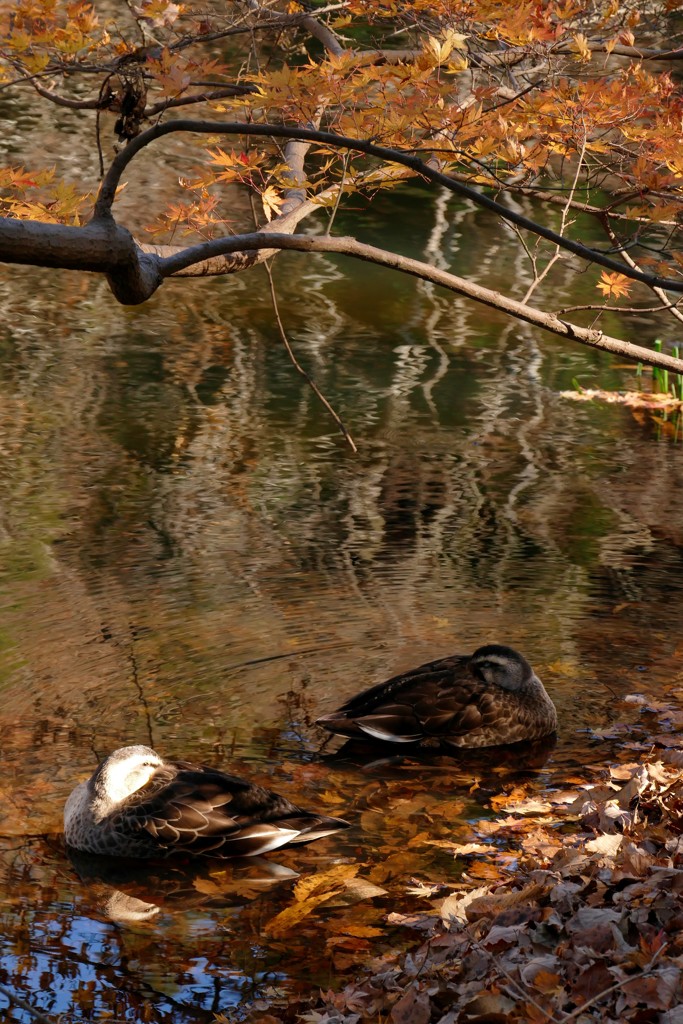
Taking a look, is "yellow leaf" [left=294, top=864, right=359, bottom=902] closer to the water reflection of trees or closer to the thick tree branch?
the water reflection of trees

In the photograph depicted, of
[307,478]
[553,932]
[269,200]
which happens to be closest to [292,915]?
[553,932]

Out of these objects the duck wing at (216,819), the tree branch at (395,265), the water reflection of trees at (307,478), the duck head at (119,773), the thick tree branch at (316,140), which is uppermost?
the thick tree branch at (316,140)

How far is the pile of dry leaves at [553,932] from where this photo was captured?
4098mm

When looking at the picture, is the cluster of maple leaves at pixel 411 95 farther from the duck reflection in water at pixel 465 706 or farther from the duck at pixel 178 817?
the duck at pixel 178 817

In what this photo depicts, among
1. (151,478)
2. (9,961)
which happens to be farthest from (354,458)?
(9,961)

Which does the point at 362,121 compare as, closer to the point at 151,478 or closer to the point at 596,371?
the point at 151,478

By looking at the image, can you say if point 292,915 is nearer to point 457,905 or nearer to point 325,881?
point 325,881

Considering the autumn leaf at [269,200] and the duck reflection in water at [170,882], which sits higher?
the autumn leaf at [269,200]

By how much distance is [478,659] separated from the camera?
23.3 feet

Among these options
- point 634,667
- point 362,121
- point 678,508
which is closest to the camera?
point 362,121

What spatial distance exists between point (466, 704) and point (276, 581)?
6.58 ft

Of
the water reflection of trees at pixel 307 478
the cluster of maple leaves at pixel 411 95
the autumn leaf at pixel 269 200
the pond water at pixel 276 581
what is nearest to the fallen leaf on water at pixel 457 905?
the pond water at pixel 276 581

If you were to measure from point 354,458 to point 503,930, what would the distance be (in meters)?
7.10

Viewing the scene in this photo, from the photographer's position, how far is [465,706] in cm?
711
